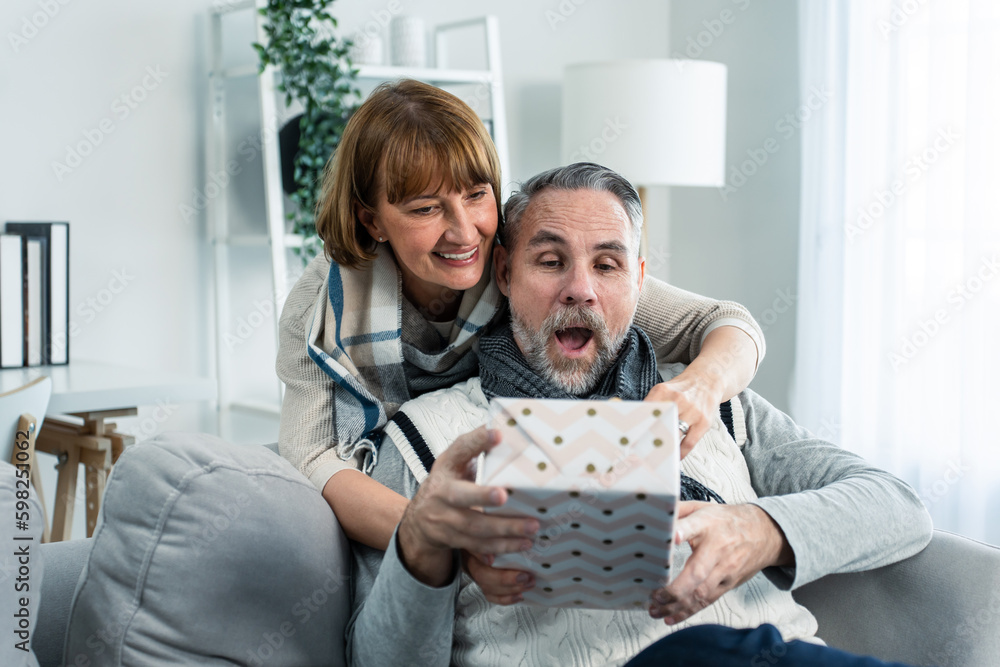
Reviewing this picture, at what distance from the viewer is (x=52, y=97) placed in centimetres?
251

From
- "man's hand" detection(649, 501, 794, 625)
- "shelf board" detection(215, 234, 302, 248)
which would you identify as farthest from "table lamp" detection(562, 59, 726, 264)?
A: "man's hand" detection(649, 501, 794, 625)

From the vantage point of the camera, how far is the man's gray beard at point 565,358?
134 cm

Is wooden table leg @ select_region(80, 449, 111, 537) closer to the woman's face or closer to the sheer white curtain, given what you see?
the woman's face

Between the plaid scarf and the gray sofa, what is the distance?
0.59 feet

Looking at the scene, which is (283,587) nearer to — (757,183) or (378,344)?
(378,344)

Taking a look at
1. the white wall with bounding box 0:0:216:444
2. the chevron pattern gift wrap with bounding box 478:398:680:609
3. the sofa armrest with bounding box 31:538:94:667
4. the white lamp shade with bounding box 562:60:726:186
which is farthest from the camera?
the white lamp shade with bounding box 562:60:726:186

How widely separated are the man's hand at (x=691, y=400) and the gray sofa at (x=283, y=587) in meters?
0.33

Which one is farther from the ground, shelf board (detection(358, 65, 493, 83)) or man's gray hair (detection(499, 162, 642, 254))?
shelf board (detection(358, 65, 493, 83))

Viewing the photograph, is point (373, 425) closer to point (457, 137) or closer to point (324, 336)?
point (324, 336)

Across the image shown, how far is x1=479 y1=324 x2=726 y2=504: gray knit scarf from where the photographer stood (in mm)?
1334

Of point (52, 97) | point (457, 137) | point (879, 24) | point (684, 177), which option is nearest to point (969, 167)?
point (879, 24)

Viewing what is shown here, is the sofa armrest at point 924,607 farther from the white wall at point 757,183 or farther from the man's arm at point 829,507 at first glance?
the white wall at point 757,183

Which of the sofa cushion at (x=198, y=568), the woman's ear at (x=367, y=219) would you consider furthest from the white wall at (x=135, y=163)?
the sofa cushion at (x=198, y=568)

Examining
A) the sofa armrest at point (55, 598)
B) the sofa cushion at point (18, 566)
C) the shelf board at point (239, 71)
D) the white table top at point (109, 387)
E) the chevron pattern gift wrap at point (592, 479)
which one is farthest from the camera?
the shelf board at point (239, 71)
